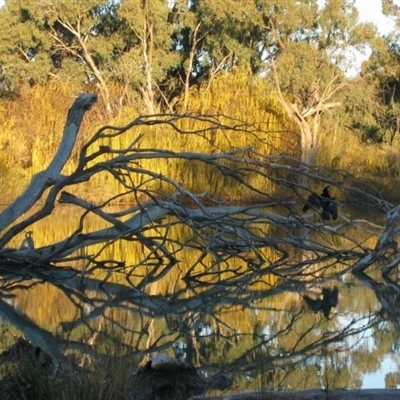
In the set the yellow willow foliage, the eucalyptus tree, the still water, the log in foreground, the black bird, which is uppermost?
the eucalyptus tree

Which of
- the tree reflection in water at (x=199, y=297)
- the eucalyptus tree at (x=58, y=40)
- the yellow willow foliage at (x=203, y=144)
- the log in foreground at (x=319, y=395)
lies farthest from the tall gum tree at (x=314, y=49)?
the log in foreground at (x=319, y=395)

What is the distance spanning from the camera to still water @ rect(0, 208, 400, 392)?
13.7 feet

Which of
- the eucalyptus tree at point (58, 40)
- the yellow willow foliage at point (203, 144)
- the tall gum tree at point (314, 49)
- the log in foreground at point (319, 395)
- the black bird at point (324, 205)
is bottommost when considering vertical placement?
the log in foreground at point (319, 395)

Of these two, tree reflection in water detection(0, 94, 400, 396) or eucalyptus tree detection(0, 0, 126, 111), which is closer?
tree reflection in water detection(0, 94, 400, 396)

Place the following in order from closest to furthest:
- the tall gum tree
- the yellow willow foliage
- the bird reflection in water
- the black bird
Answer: the bird reflection in water, the black bird, the yellow willow foliage, the tall gum tree

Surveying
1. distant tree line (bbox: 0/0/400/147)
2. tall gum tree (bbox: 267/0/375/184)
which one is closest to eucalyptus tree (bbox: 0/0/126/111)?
distant tree line (bbox: 0/0/400/147)

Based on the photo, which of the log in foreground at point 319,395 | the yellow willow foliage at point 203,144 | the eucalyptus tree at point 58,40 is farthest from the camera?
the eucalyptus tree at point 58,40

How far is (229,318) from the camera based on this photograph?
5.83 meters

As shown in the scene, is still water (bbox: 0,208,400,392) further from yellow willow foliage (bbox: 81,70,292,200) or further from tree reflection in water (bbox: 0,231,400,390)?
yellow willow foliage (bbox: 81,70,292,200)

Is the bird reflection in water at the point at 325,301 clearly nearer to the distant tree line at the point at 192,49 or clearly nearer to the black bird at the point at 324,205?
the black bird at the point at 324,205

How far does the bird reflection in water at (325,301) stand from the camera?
617cm

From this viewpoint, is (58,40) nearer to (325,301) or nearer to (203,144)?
(203,144)

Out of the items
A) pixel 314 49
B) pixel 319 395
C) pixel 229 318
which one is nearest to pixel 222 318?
pixel 229 318

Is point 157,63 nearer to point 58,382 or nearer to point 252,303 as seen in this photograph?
point 252,303
